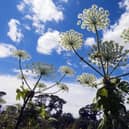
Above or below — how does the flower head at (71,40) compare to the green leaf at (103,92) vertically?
above

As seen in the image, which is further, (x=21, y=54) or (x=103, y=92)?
(x=21, y=54)

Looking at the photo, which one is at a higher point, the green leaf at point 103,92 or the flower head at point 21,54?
the flower head at point 21,54

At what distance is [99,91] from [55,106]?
9922 cm

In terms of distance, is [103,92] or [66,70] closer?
[103,92]

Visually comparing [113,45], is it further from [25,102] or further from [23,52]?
[23,52]

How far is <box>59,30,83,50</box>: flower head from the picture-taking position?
22.0 meters

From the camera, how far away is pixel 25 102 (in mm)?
20016

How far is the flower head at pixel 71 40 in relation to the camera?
22.0m

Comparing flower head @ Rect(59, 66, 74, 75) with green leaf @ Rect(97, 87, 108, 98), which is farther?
flower head @ Rect(59, 66, 74, 75)

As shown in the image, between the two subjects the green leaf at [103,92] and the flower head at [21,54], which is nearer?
the green leaf at [103,92]

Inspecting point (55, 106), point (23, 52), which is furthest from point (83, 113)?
point (23, 52)

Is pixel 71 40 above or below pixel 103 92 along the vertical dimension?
above

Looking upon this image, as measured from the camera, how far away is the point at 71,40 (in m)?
22.2

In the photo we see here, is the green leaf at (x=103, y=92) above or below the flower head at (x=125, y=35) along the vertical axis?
below
